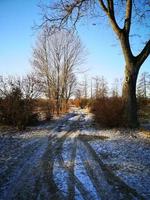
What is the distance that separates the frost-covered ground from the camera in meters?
5.47

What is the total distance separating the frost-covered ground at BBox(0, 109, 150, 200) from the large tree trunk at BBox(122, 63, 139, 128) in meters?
3.95

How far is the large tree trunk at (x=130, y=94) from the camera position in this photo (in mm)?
15398

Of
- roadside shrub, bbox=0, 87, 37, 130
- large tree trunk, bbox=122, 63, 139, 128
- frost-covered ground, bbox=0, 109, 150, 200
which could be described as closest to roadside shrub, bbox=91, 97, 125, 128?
large tree trunk, bbox=122, 63, 139, 128

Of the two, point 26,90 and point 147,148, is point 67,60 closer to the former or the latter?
point 26,90

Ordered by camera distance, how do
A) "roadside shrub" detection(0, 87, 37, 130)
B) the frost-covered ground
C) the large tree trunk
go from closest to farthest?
the frost-covered ground < the large tree trunk < "roadside shrub" detection(0, 87, 37, 130)

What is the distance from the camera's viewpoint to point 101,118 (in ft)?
55.1

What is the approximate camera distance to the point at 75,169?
7.17 m

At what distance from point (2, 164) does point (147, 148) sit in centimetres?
547

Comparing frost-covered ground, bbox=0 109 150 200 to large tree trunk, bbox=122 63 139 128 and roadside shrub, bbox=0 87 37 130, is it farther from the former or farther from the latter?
roadside shrub, bbox=0 87 37 130

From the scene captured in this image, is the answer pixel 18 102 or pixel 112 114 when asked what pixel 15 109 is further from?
pixel 112 114

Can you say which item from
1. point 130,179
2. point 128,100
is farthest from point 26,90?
point 130,179

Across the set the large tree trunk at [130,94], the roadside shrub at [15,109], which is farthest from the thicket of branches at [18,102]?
the large tree trunk at [130,94]

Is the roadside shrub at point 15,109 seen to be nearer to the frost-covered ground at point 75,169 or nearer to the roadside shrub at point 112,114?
the roadside shrub at point 112,114

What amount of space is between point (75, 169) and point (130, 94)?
9320 millimetres
